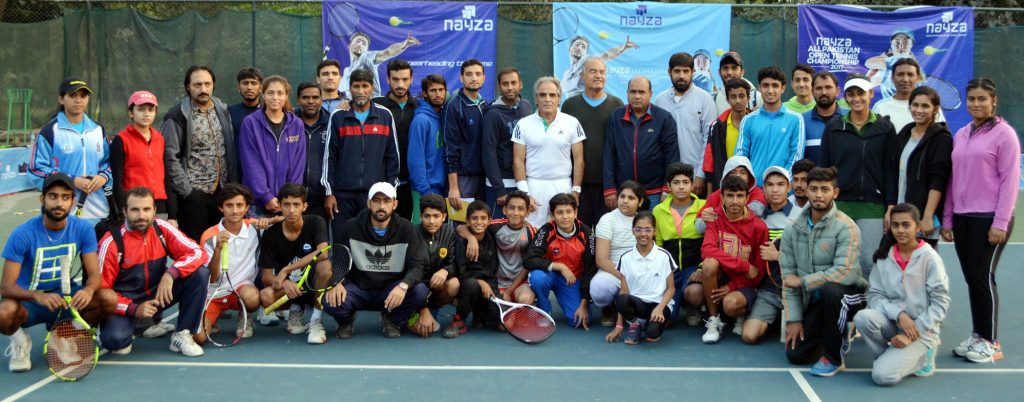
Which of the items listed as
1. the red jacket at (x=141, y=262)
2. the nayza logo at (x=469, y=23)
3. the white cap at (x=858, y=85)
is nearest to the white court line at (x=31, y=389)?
the red jacket at (x=141, y=262)

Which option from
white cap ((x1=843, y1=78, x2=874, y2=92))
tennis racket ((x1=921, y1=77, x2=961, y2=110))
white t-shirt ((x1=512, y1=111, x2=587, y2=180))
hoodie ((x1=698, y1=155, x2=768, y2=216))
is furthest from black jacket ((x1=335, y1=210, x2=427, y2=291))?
tennis racket ((x1=921, y1=77, x2=961, y2=110))

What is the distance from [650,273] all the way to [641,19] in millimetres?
7732

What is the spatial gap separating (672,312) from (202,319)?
2.82 meters

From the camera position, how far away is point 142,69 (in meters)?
12.6

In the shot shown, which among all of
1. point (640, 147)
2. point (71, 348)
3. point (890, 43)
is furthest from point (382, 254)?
point (890, 43)

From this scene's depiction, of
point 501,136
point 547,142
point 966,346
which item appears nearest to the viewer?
point 966,346

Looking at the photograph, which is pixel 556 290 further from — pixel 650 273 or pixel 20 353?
pixel 20 353

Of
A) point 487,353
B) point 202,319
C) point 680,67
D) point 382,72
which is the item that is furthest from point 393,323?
point 382,72

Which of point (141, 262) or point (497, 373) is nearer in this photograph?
point (497, 373)

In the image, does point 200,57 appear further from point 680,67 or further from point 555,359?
point 555,359

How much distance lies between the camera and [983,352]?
16.6 feet

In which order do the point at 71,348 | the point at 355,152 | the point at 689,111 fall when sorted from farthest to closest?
the point at 689,111, the point at 355,152, the point at 71,348

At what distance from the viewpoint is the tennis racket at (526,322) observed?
18.4ft

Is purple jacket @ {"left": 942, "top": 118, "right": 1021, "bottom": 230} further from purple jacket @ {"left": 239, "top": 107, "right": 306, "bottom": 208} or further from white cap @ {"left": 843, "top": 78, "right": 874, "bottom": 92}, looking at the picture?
purple jacket @ {"left": 239, "top": 107, "right": 306, "bottom": 208}
